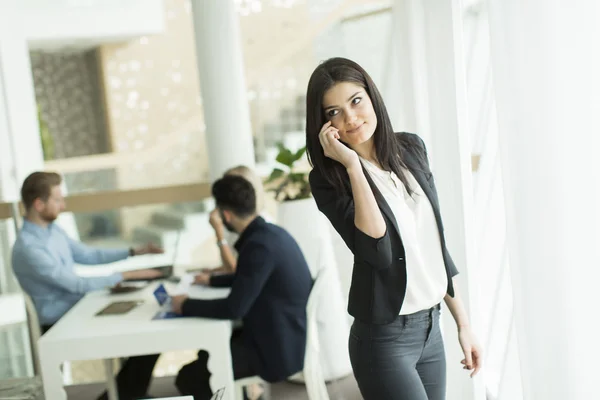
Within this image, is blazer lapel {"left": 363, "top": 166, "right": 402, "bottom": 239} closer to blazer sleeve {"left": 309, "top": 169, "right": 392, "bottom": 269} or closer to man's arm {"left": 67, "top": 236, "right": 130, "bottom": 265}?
blazer sleeve {"left": 309, "top": 169, "right": 392, "bottom": 269}

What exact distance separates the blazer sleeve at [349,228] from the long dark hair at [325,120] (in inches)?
1.0

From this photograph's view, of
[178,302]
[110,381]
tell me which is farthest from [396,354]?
[110,381]

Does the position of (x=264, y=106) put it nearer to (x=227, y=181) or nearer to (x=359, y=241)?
(x=227, y=181)

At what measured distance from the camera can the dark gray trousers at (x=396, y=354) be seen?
1625 millimetres

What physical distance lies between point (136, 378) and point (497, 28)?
2319 mm

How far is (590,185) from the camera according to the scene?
4.34ft

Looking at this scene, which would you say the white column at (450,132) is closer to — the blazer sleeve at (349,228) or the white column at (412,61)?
the white column at (412,61)

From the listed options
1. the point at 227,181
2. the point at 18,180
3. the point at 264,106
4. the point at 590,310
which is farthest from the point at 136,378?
the point at 264,106

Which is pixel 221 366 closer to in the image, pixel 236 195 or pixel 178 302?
pixel 178 302

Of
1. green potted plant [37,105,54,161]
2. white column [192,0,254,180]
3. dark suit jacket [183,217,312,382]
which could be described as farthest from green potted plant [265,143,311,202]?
green potted plant [37,105,54,161]

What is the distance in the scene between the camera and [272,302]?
2594mm

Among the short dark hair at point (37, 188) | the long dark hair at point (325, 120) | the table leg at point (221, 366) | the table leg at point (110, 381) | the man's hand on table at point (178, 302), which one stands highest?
the long dark hair at point (325, 120)

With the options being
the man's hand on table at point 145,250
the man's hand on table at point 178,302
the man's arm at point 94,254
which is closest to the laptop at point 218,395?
the man's hand on table at point 178,302

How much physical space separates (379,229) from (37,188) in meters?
2.04
